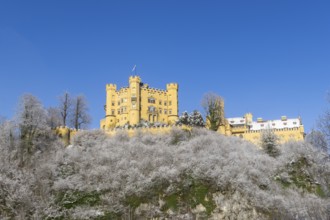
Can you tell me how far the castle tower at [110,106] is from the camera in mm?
86219

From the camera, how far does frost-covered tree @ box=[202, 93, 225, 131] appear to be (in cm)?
7854

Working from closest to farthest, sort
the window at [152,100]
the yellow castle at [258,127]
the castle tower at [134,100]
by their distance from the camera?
the castle tower at [134,100], the window at [152,100], the yellow castle at [258,127]

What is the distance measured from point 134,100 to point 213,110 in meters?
17.4

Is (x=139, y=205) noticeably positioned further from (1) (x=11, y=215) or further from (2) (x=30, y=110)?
(2) (x=30, y=110)

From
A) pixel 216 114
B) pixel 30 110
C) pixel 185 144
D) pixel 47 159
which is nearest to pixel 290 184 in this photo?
pixel 185 144

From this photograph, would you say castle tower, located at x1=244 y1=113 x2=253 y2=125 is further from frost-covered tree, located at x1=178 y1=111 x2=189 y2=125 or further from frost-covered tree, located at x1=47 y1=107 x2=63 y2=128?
frost-covered tree, located at x1=47 y1=107 x2=63 y2=128

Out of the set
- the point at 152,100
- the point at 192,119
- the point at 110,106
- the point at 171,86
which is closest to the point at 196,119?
the point at 192,119

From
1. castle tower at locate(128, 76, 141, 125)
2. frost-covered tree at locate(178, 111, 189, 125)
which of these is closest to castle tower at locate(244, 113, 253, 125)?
frost-covered tree at locate(178, 111, 189, 125)

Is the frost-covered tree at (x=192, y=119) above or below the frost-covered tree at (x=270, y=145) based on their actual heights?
above

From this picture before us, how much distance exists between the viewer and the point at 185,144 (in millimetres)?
62500

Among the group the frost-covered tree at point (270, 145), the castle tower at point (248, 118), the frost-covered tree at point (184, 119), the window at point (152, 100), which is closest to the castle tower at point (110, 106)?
the window at point (152, 100)

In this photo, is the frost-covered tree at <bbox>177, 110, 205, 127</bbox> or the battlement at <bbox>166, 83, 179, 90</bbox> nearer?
the frost-covered tree at <bbox>177, 110, 205, 127</bbox>

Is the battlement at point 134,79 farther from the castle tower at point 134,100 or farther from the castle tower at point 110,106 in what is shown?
the castle tower at point 110,106

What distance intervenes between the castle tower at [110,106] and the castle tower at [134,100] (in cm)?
491
